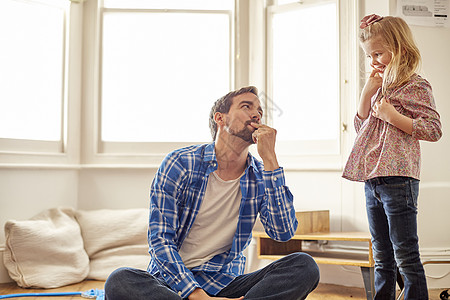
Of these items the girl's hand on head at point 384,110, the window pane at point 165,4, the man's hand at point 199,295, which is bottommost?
the man's hand at point 199,295

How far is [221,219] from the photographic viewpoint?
164cm

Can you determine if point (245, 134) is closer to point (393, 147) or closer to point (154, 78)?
point (393, 147)

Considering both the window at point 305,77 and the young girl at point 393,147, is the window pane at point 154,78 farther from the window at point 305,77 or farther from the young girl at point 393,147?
the young girl at point 393,147

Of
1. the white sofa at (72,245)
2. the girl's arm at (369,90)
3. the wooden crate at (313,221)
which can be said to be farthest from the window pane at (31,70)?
the girl's arm at (369,90)

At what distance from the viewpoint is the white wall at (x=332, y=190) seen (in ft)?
8.30

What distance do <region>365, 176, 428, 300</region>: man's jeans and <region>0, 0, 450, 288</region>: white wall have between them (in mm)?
930

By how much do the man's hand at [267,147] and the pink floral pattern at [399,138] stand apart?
33 cm

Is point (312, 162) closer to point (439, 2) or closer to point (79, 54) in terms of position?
point (439, 2)

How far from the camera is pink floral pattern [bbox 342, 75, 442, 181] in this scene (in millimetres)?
1621

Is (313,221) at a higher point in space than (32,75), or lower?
lower

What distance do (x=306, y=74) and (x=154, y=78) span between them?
99 centimetres

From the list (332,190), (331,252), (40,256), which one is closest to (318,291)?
(331,252)

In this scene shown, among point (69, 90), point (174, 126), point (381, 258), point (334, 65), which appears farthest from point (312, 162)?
point (69, 90)

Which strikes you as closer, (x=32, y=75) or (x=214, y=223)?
(x=214, y=223)
